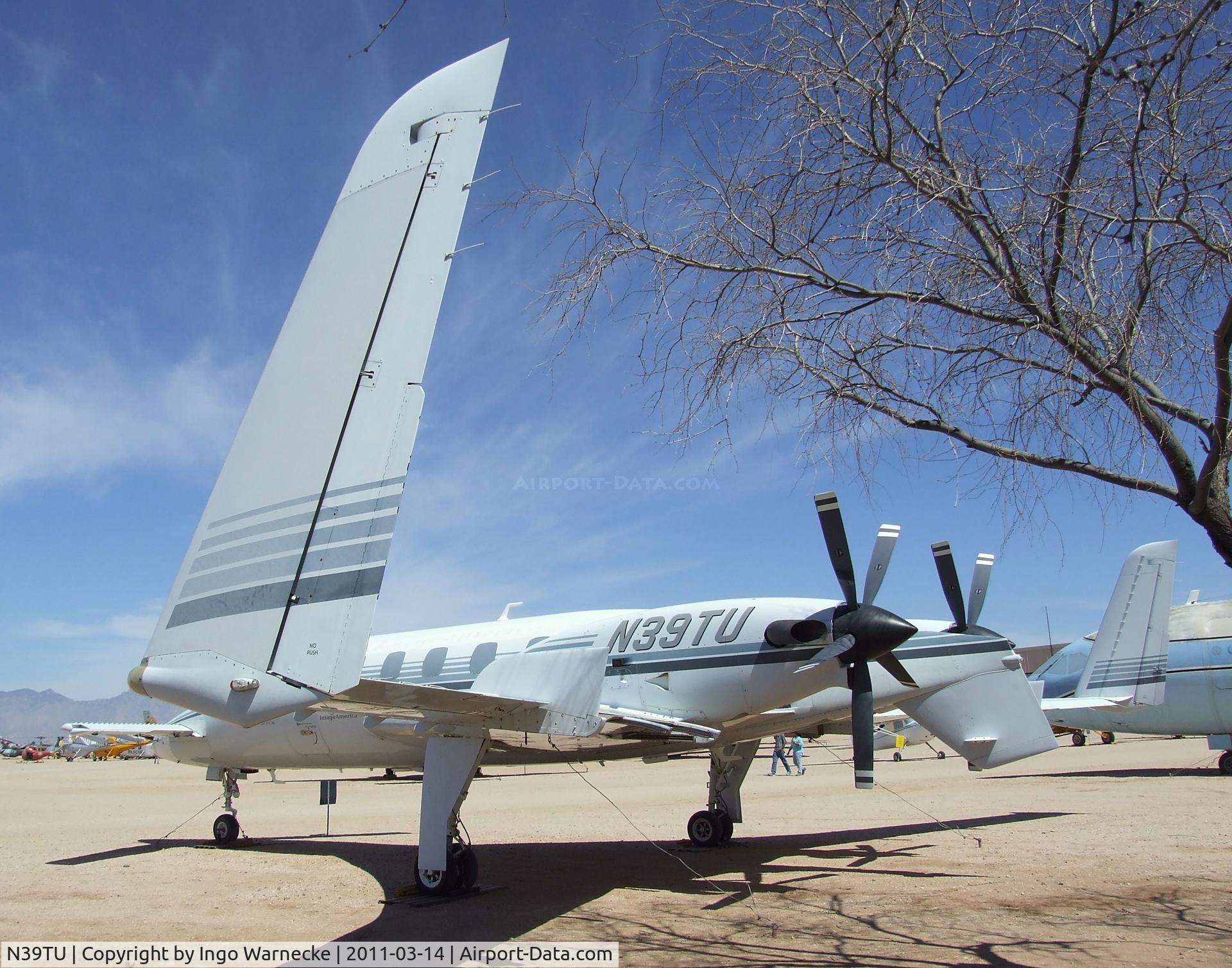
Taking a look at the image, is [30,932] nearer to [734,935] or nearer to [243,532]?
[243,532]

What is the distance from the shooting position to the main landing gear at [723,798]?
15.0 meters

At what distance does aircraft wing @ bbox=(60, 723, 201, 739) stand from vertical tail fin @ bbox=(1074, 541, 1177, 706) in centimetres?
2256

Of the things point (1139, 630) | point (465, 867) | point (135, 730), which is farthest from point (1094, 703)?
point (135, 730)

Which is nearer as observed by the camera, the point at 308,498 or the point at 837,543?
the point at 308,498

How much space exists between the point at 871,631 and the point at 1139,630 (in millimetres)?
15837

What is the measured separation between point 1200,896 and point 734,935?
5765 mm

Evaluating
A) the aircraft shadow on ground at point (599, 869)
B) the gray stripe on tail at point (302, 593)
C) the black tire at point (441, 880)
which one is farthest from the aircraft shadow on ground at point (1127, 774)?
the gray stripe on tail at point (302, 593)

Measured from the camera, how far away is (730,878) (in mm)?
12219

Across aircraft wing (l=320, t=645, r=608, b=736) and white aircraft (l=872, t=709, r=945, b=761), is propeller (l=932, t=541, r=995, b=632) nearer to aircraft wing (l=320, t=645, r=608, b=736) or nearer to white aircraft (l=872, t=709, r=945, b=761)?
aircraft wing (l=320, t=645, r=608, b=736)

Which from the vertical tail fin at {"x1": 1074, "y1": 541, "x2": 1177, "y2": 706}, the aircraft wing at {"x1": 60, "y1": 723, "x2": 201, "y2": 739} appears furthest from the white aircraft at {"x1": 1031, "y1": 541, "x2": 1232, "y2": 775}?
the aircraft wing at {"x1": 60, "y1": 723, "x2": 201, "y2": 739}

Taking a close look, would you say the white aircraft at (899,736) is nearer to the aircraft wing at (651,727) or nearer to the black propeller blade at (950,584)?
the black propeller blade at (950,584)

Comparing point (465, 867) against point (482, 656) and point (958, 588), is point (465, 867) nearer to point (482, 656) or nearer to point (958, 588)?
point (482, 656)

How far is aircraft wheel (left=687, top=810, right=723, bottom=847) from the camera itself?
15.0m

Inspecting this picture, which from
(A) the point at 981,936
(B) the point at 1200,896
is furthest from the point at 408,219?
(B) the point at 1200,896
